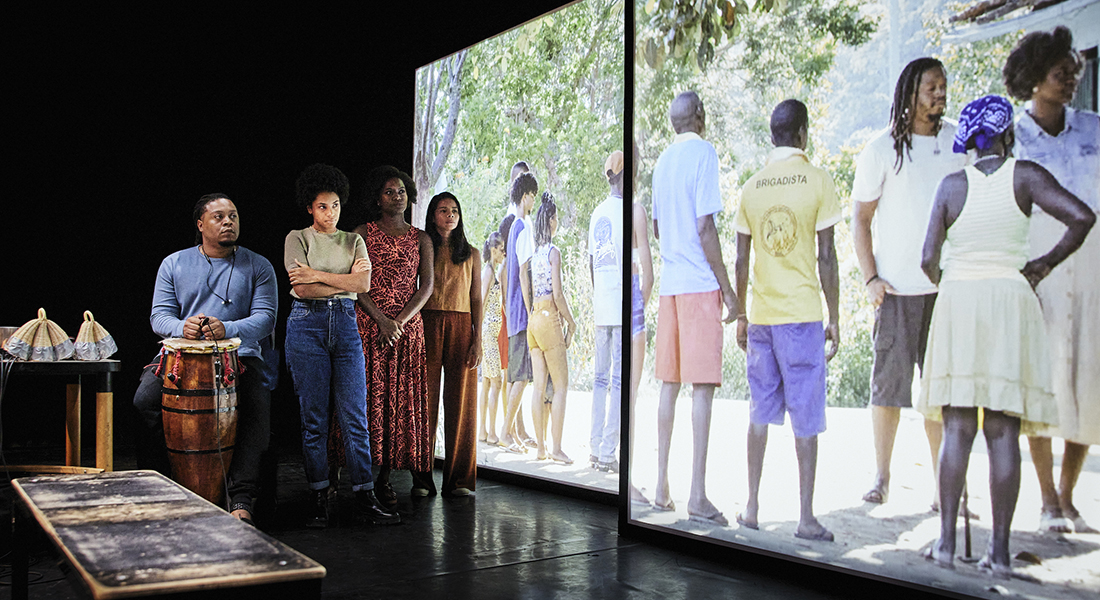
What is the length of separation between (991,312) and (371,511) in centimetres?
286

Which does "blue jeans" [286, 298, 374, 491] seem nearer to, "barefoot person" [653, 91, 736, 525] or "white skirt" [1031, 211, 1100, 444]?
"barefoot person" [653, 91, 736, 525]

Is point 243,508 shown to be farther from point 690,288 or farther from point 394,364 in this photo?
point 690,288

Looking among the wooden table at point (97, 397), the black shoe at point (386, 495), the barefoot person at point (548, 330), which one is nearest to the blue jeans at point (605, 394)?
the barefoot person at point (548, 330)

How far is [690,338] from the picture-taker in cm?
376

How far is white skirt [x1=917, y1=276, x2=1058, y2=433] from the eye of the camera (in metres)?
2.70

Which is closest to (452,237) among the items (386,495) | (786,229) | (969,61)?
(386,495)

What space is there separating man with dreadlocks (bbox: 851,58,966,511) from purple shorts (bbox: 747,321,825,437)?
0.78 ft

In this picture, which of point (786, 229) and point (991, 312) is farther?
point (786, 229)

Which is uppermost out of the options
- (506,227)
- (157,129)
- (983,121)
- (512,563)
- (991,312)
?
(157,129)

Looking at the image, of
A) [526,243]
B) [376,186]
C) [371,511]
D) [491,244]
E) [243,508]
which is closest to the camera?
[243,508]

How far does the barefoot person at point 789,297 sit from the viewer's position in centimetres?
326

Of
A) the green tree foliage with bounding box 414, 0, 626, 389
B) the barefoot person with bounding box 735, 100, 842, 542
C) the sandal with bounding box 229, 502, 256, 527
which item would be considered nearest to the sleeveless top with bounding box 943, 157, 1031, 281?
the barefoot person with bounding box 735, 100, 842, 542

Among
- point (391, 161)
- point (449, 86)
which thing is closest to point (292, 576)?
point (449, 86)

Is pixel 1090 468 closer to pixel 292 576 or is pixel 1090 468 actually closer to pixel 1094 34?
pixel 1094 34
